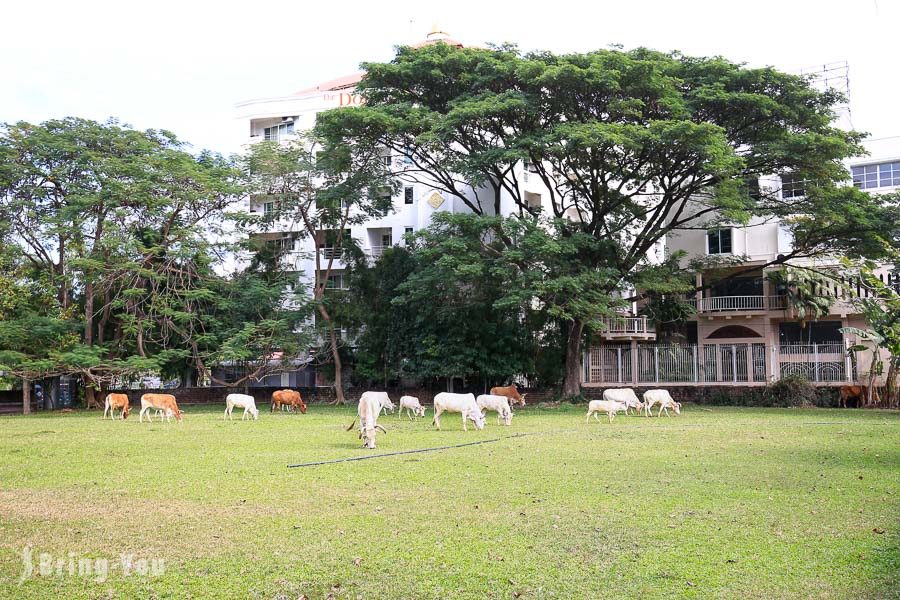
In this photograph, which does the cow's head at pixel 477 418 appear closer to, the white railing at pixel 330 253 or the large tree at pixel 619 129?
the large tree at pixel 619 129

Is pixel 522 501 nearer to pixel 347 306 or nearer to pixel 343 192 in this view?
pixel 343 192

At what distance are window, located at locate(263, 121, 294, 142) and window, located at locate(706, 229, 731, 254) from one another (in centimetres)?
2475

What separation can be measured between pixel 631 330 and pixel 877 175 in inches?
571

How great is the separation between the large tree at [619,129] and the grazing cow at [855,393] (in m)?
5.55

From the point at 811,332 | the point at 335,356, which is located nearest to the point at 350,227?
the point at 335,356

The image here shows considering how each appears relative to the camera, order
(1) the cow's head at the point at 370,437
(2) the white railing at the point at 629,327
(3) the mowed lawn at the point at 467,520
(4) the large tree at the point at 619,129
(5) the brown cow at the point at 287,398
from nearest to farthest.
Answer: (3) the mowed lawn at the point at 467,520 < (1) the cow's head at the point at 370,437 < (4) the large tree at the point at 619,129 < (5) the brown cow at the point at 287,398 < (2) the white railing at the point at 629,327

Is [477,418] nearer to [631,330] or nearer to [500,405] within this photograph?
[500,405]

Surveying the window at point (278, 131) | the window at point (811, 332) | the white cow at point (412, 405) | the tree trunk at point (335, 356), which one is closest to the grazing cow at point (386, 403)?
the white cow at point (412, 405)

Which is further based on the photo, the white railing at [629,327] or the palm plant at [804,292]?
the white railing at [629,327]

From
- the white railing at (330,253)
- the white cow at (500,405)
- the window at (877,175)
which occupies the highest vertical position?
the window at (877,175)

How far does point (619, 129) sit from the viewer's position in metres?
29.7

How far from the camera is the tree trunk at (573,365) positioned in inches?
1438

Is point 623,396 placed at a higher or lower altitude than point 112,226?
lower

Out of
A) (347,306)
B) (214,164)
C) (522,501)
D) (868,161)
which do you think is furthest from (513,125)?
(522,501)
